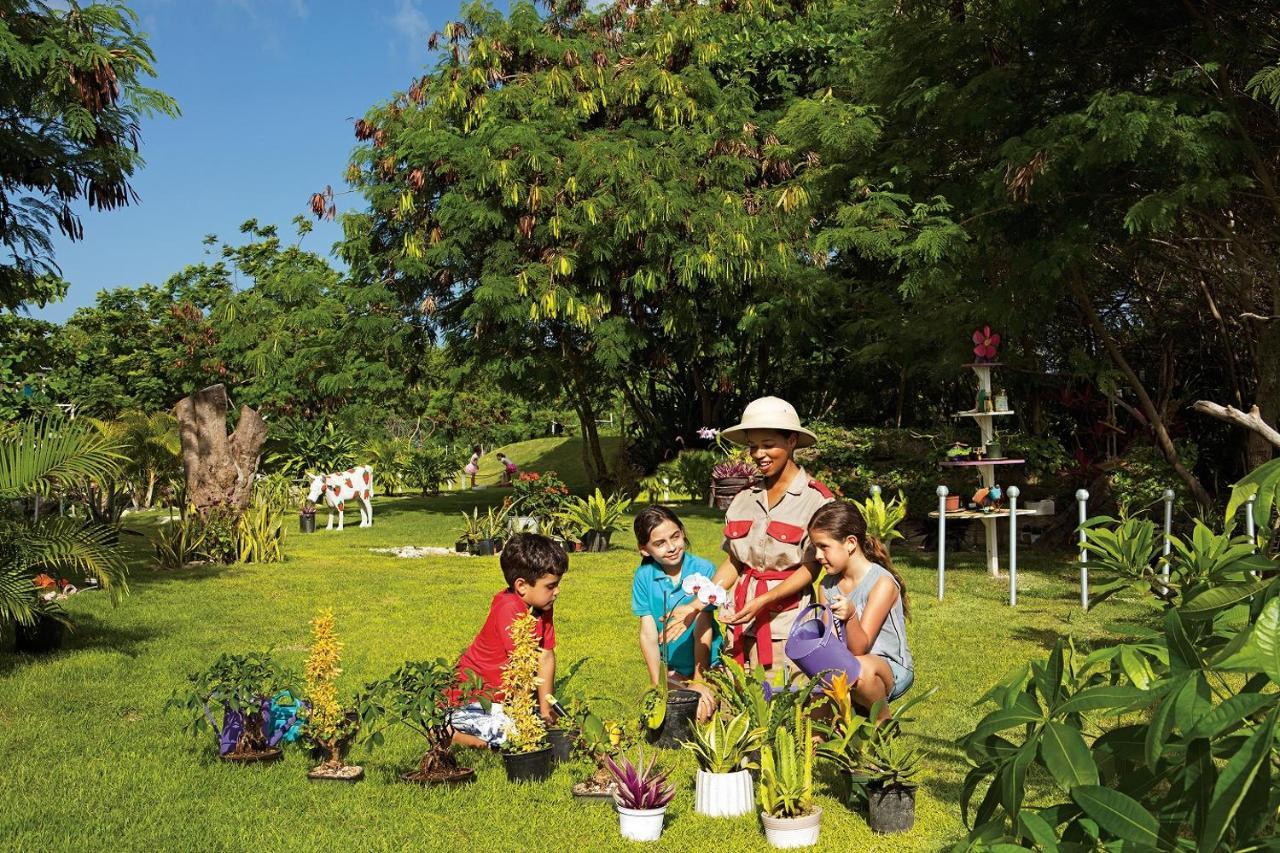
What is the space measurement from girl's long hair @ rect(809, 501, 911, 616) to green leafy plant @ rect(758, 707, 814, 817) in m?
1.06

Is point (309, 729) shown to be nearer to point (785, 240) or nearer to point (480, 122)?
point (785, 240)

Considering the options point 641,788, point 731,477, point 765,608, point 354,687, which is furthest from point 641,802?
point 731,477

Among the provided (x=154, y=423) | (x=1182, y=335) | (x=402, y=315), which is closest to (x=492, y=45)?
(x=402, y=315)

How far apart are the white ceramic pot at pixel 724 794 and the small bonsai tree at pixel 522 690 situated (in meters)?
0.80

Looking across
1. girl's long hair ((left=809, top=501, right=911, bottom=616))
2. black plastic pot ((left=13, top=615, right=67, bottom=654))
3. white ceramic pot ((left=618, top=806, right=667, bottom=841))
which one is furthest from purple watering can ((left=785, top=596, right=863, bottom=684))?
black plastic pot ((left=13, top=615, right=67, bottom=654))

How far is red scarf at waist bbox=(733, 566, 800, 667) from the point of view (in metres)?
5.46

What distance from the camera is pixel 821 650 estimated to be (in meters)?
4.86

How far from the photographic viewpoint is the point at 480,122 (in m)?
19.8

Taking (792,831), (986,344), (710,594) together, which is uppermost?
(986,344)

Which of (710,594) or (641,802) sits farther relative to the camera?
(710,594)

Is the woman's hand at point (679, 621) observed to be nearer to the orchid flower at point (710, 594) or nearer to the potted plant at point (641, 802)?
the orchid flower at point (710, 594)

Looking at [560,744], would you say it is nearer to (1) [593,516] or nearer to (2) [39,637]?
(2) [39,637]


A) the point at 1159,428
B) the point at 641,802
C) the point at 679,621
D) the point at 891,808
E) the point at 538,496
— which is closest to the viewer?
the point at 641,802

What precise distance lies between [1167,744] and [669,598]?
449 centimetres
